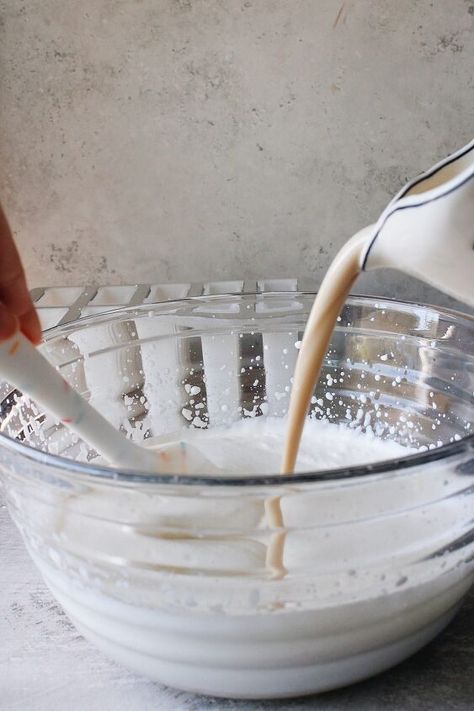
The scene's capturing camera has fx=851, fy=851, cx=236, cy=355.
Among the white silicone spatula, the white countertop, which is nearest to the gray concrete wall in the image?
the white silicone spatula

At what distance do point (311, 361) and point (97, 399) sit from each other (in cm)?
29

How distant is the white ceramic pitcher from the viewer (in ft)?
1.81

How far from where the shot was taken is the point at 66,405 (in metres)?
0.68

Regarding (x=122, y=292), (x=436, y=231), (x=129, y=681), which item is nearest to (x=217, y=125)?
(x=122, y=292)

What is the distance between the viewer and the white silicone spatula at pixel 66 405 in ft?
2.10

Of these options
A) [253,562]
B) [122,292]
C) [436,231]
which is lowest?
[122,292]

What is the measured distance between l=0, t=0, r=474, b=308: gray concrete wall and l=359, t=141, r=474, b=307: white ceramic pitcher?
0.62 metres

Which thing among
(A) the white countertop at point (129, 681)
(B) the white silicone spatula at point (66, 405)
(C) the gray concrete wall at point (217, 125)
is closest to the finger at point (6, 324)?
(B) the white silicone spatula at point (66, 405)

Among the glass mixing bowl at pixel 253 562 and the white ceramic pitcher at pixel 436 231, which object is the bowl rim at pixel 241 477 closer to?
the glass mixing bowl at pixel 253 562

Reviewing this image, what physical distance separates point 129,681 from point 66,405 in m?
0.21

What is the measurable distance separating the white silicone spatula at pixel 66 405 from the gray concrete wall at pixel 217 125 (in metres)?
0.59

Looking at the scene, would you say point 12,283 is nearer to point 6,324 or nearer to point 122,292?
point 6,324

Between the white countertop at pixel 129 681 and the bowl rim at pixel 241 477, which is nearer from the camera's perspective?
the bowl rim at pixel 241 477

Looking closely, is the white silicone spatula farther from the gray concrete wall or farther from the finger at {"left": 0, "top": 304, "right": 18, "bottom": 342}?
the gray concrete wall
